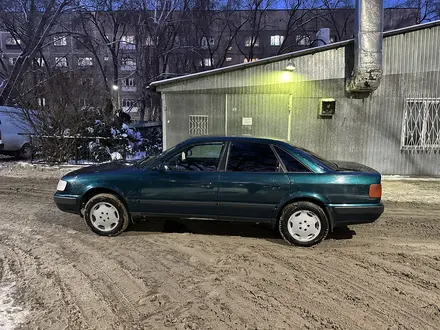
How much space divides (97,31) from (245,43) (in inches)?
573

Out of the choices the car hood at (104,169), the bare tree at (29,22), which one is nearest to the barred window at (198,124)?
the car hood at (104,169)

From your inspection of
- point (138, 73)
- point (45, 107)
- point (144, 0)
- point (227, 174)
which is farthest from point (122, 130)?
point (144, 0)

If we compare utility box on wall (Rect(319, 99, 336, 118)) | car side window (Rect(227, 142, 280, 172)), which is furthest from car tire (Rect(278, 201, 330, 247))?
utility box on wall (Rect(319, 99, 336, 118))

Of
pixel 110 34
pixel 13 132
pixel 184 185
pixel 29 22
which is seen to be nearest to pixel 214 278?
pixel 184 185

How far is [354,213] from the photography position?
14.8 ft

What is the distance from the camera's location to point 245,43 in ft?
117

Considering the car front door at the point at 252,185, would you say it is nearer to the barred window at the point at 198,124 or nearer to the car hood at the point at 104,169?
the car hood at the point at 104,169

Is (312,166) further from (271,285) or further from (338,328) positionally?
(338,328)

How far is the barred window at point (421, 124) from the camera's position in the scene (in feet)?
30.9

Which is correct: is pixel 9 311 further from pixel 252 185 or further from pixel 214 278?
pixel 252 185

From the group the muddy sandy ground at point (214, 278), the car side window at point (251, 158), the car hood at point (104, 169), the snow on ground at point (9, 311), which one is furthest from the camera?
the car hood at point (104, 169)

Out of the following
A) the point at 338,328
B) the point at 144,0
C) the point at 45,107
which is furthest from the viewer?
the point at 144,0

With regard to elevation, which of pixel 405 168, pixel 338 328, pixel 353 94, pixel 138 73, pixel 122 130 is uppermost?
pixel 138 73

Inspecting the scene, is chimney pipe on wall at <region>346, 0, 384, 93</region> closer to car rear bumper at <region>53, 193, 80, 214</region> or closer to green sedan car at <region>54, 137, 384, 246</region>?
green sedan car at <region>54, 137, 384, 246</region>
